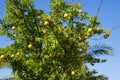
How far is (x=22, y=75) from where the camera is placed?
1172 centimetres

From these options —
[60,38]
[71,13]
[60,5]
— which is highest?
[60,5]

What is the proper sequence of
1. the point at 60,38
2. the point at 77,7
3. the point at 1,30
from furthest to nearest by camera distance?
the point at 1,30, the point at 77,7, the point at 60,38

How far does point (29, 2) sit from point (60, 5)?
1439mm

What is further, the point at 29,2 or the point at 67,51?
the point at 29,2

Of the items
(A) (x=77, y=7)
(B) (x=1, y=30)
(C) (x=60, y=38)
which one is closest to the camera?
(C) (x=60, y=38)

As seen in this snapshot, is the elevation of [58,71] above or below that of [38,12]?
below

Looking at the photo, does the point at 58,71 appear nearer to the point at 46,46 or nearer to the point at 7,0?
the point at 46,46

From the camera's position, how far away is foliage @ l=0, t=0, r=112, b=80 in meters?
10.6

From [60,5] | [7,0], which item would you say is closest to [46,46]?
[60,5]

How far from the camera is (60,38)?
1043cm

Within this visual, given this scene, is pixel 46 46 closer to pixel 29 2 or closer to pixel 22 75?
pixel 22 75

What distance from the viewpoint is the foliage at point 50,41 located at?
416 inches

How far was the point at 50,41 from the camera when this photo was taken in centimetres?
1052

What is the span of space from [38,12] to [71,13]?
223 centimetres
